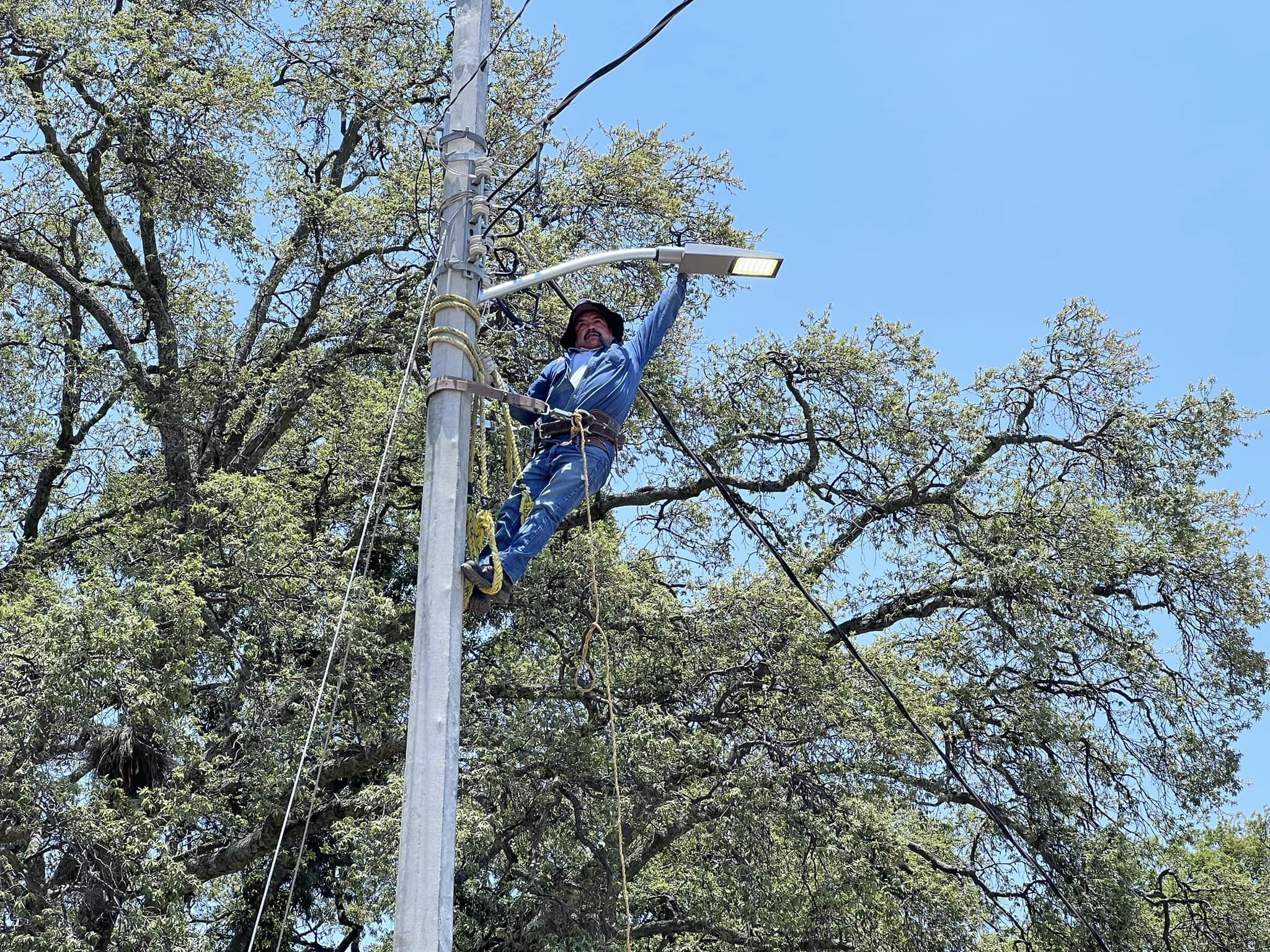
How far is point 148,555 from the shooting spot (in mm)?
14156

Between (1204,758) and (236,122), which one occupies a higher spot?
(236,122)

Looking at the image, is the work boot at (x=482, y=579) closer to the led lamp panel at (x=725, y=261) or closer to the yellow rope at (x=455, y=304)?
the yellow rope at (x=455, y=304)

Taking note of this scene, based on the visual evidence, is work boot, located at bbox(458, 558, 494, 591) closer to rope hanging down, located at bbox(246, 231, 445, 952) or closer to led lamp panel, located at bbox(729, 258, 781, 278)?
rope hanging down, located at bbox(246, 231, 445, 952)

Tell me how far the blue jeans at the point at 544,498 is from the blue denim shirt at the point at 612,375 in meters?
0.22

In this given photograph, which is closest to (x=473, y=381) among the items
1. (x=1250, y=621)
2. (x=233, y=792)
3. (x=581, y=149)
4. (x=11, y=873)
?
(x=11, y=873)

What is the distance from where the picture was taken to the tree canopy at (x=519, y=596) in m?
12.2

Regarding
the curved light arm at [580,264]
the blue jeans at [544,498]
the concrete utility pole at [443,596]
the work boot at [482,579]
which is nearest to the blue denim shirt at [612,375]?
the blue jeans at [544,498]

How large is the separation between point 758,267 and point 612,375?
0.96 meters

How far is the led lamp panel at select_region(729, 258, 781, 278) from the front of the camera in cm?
666

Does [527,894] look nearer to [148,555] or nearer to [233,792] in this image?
[233,792]

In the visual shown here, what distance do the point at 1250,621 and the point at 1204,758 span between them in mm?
1551

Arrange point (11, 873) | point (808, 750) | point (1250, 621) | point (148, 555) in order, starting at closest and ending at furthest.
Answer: point (11, 873)
point (808, 750)
point (148, 555)
point (1250, 621)

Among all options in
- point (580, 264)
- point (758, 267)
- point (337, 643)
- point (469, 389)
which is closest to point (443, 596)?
point (469, 389)

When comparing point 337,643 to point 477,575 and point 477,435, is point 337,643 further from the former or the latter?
point 477,575
